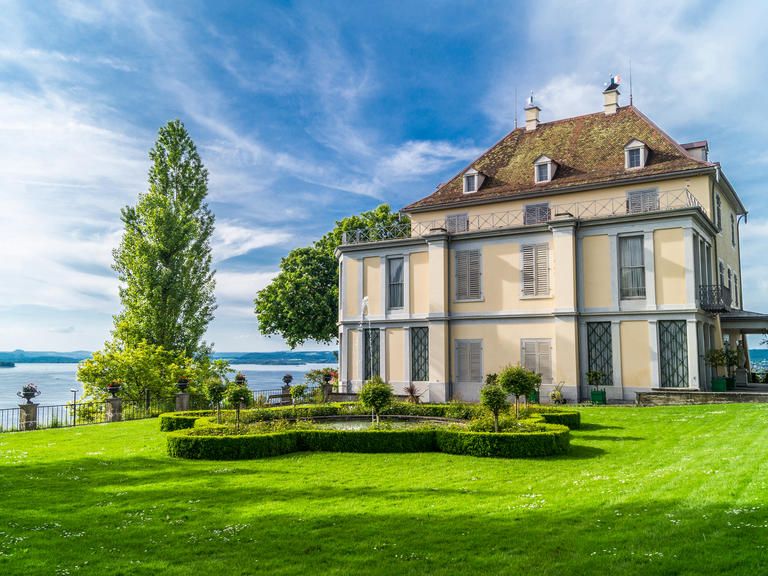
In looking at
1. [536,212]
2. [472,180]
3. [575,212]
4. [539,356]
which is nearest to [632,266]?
[575,212]

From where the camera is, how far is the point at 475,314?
93.6 ft

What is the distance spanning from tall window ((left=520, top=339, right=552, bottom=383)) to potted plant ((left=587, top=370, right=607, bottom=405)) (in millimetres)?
1827

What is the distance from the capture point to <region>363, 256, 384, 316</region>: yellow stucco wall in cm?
3080

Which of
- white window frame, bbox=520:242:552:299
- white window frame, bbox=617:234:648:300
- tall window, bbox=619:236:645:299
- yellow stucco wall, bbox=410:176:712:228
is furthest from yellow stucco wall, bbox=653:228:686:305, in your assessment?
white window frame, bbox=520:242:552:299

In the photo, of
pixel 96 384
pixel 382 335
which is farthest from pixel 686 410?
pixel 96 384

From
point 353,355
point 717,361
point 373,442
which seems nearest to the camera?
point 373,442

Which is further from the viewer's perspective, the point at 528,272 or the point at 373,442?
the point at 528,272

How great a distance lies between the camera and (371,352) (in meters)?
30.6

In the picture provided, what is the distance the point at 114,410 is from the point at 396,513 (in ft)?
62.2

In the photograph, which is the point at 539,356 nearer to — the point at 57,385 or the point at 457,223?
the point at 457,223

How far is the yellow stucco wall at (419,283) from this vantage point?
29.7 metres

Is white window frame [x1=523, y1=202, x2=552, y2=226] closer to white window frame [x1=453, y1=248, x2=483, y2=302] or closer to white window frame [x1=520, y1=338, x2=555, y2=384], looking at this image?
white window frame [x1=453, y1=248, x2=483, y2=302]

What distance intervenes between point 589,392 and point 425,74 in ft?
48.2

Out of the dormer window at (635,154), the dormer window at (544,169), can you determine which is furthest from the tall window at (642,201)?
the dormer window at (544,169)
